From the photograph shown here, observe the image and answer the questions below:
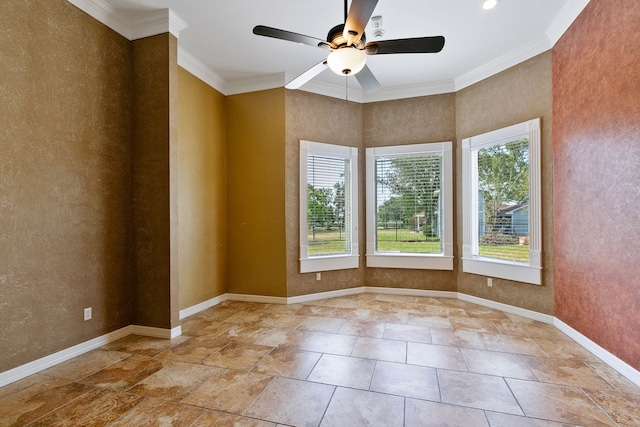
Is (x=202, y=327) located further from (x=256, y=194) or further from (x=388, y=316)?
(x=388, y=316)

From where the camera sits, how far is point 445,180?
193 inches

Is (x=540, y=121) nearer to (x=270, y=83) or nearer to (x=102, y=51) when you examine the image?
(x=270, y=83)

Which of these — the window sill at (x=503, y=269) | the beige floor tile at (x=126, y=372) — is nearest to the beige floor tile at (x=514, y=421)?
the window sill at (x=503, y=269)

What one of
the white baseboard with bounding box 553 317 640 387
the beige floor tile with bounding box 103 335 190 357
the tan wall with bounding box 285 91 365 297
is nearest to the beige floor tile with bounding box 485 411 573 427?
the white baseboard with bounding box 553 317 640 387

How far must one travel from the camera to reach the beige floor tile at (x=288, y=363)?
2.61 metres

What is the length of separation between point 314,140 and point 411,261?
2.50m

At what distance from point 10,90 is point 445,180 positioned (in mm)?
5074

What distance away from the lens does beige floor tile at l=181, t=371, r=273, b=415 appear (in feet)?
7.14

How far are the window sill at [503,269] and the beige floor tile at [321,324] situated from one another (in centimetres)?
214

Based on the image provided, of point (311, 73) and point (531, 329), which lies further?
point (531, 329)

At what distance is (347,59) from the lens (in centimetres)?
234

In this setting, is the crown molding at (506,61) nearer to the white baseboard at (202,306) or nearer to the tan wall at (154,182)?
the tan wall at (154,182)

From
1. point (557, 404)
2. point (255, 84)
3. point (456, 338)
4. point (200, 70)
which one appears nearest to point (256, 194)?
point (255, 84)

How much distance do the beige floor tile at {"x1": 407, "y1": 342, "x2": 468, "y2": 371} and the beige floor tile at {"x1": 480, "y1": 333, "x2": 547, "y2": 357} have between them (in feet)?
1.37
